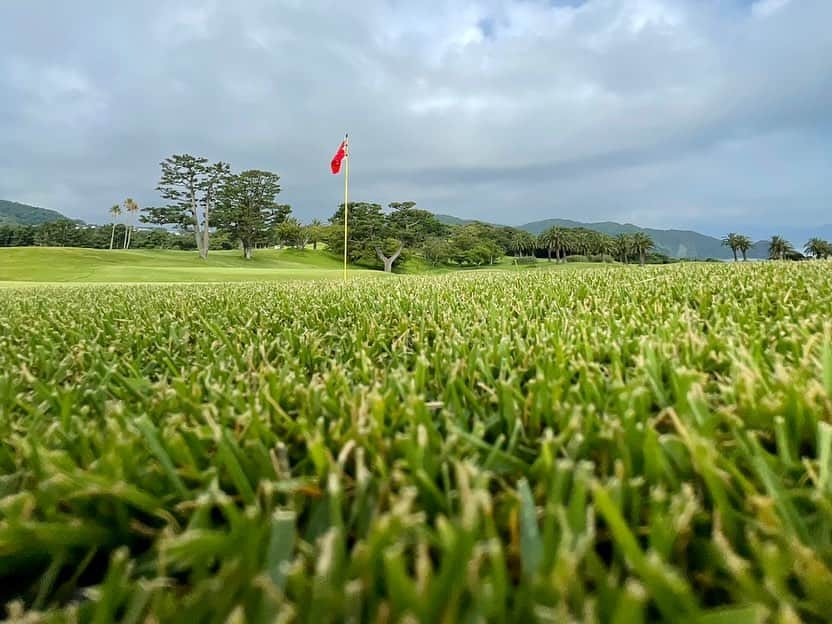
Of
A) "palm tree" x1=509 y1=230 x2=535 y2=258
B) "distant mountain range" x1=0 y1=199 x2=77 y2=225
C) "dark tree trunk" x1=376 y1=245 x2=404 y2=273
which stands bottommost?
"dark tree trunk" x1=376 y1=245 x2=404 y2=273

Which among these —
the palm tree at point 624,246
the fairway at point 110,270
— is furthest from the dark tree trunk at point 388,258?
the palm tree at point 624,246

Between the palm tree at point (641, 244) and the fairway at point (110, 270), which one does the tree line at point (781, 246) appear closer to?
the palm tree at point (641, 244)

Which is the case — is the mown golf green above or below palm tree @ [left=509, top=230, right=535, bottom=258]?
below

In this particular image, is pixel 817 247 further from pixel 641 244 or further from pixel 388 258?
pixel 388 258

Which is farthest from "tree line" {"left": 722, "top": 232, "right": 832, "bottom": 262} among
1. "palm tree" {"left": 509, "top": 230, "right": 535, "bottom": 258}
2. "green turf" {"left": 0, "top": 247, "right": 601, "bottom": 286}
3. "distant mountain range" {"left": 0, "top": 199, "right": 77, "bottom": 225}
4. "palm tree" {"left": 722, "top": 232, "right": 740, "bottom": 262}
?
"distant mountain range" {"left": 0, "top": 199, "right": 77, "bottom": 225}

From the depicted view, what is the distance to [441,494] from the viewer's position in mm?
576

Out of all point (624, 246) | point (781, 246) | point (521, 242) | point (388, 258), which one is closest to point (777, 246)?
point (781, 246)

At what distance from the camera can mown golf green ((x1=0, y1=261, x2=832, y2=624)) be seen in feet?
1.34

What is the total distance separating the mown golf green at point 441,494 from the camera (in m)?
0.41

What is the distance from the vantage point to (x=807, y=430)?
70 cm

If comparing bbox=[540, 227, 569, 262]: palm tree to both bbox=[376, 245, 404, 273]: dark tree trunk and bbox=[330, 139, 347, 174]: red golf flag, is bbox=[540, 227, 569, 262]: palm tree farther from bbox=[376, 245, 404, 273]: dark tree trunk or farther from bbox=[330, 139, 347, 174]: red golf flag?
bbox=[330, 139, 347, 174]: red golf flag

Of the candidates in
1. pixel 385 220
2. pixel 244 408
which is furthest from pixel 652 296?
pixel 385 220

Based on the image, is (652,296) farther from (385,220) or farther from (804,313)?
(385,220)

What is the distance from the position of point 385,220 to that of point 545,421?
50.8 m
